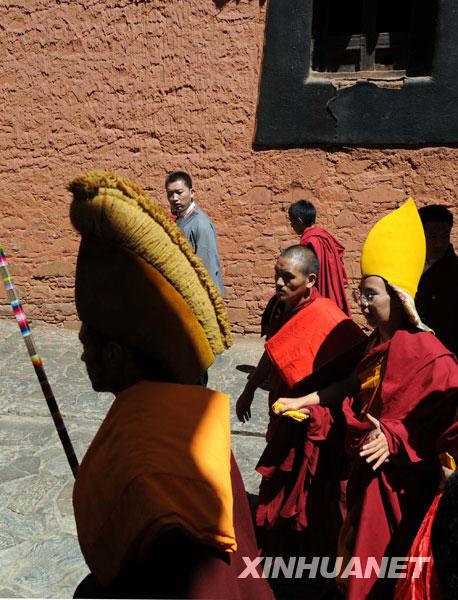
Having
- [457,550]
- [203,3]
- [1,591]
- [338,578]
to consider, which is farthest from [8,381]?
[457,550]

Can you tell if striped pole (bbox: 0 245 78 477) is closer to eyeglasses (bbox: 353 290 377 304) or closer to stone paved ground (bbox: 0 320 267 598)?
stone paved ground (bbox: 0 320 267 598)

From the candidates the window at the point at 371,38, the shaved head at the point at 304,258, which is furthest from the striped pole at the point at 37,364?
the window at the point at 371,38

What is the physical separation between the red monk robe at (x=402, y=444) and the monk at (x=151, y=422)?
1043 mm

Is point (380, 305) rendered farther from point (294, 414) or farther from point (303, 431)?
point (303, 431)

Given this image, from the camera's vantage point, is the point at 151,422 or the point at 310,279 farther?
the point at 310,279

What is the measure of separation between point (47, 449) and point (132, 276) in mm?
3569

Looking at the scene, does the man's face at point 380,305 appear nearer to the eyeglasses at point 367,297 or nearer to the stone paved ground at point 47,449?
the eyeglasses at point 367,297

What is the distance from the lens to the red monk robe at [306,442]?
10.1 feet

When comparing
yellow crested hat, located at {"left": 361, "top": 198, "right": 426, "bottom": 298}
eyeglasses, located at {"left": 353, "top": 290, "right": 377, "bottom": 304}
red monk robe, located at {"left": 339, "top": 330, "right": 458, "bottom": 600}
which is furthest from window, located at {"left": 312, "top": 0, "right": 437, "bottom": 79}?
red monk robe, located at {"left": 339, "top": 330, "right": 458, "bottom": 600}

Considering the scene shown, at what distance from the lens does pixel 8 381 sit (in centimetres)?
579

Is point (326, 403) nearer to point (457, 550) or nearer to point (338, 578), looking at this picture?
point (338, 578)

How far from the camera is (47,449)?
459 cm

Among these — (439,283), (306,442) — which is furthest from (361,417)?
(439,283)

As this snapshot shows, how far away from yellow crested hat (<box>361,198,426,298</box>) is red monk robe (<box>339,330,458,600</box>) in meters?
0.27
